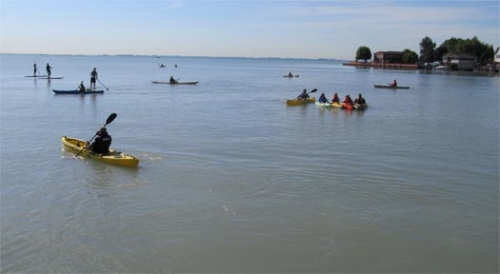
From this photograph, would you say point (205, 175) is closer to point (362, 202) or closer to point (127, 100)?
point (362, 202)

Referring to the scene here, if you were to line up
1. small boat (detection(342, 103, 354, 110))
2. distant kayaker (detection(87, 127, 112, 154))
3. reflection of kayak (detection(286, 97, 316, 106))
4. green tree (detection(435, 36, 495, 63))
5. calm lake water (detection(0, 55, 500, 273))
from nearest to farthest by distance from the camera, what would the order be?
calm lake water (detection(0, 55, 500, 273)), distant kayaker (detection(87, 127, 112, 154)), small boat (detection(342, 103, 354, 110)), reflection of kayak (detection(286, 97, 316, 106)), green tree (detection(435, 36, 495, 63))

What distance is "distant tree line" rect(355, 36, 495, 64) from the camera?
466 feet

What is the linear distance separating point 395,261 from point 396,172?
712 cm

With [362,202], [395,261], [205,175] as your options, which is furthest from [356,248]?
[205,175]

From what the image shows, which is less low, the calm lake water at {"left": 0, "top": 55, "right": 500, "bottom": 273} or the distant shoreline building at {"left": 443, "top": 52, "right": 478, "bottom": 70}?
the distant shoreline building at {"left": 443, "top": 52, "right": 478, "bottom": 70}

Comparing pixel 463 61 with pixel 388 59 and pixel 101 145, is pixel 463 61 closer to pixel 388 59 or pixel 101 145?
pixel 388 59

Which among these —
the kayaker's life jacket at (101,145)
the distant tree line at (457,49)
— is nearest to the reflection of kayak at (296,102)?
the kayaker's life jacket at (101,145)

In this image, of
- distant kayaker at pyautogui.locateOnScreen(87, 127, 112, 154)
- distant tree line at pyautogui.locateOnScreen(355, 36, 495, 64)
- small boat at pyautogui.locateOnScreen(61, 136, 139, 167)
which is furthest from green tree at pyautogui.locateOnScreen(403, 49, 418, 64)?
distant kayaker at pyautogui.locateOnScreen(87, 127, 112, 154)

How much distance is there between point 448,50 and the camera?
155m

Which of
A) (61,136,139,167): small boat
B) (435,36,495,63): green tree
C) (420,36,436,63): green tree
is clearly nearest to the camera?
(61,136,139,167): small boat

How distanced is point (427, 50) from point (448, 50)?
245 inches

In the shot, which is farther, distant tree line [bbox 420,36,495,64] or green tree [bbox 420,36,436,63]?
green tree [bbox 420,36,436,63]

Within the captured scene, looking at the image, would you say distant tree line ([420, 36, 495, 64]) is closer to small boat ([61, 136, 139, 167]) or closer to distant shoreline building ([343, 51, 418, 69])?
distant shoreline building ([343, 51, 418, 69])

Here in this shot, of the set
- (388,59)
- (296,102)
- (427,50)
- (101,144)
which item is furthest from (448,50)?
(101,144)
